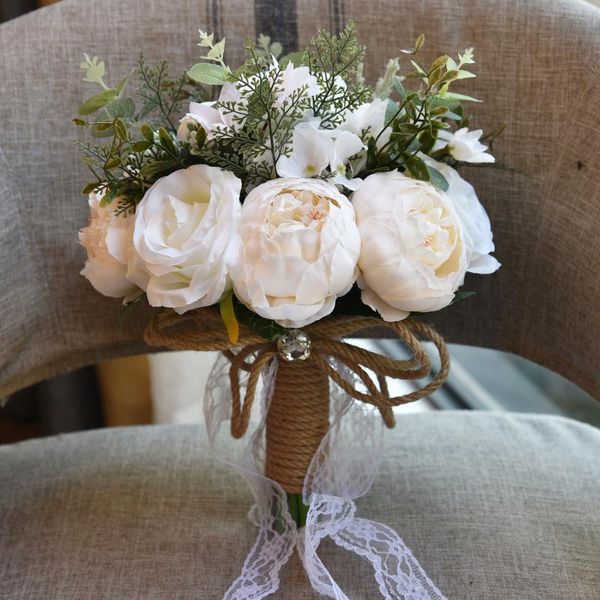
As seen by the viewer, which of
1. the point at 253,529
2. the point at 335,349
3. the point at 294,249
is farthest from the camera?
the point at 253,529

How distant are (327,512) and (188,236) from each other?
274mm

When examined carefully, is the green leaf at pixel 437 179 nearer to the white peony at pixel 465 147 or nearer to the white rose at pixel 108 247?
the white peony at pixel 465 147

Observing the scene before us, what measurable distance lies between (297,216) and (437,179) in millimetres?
122

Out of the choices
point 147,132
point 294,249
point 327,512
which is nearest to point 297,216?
point 294,249

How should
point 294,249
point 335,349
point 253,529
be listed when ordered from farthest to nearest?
point 253,529, point 335,349, point 294,249

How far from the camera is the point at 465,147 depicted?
0.61 meters

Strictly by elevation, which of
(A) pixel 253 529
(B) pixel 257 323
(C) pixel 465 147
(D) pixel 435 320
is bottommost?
(A) pixel 253 529

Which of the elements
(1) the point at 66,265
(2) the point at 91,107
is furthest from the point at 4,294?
(2) the point at 91,107

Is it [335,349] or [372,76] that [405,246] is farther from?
[372,76]

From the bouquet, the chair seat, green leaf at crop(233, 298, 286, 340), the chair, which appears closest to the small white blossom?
the bouquet

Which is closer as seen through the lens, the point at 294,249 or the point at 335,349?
the point at 294,249

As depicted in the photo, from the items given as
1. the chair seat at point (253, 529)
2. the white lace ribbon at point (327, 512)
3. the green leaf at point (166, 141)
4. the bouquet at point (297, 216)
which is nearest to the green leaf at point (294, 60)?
the bouquet at point (297, 216)

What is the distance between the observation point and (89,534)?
0.74 metres

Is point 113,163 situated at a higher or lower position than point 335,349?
higher
